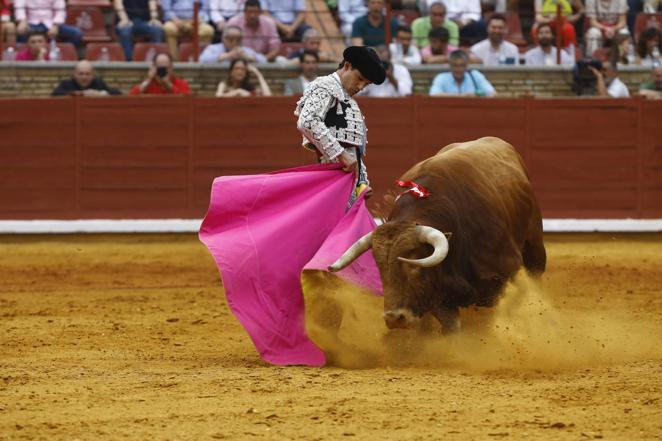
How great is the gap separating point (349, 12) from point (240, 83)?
4.49 ft

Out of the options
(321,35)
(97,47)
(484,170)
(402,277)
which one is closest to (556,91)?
(321,35)

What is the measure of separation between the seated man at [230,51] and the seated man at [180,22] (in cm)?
21

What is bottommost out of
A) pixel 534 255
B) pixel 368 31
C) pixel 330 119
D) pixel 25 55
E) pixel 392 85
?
pixel 534 255

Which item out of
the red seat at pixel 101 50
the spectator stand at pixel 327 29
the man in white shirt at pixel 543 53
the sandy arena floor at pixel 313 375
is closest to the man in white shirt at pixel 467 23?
the man in white shirt at pixel 543 53

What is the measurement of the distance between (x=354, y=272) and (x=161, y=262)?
176 inches

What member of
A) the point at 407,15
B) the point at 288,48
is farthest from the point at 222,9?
the point at 407,15

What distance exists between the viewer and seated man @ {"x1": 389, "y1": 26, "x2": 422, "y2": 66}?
11.6 m

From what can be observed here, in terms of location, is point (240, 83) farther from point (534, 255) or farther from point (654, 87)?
point (534, 255)

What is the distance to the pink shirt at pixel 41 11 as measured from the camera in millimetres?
11586

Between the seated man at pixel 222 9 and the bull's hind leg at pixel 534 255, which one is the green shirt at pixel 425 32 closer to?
the seated man at pixel 222 9

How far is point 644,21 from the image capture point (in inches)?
482

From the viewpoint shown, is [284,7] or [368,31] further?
[284,7]

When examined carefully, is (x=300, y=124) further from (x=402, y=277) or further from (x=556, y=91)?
(x=556, y=91)

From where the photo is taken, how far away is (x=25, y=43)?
1167 centimetres
